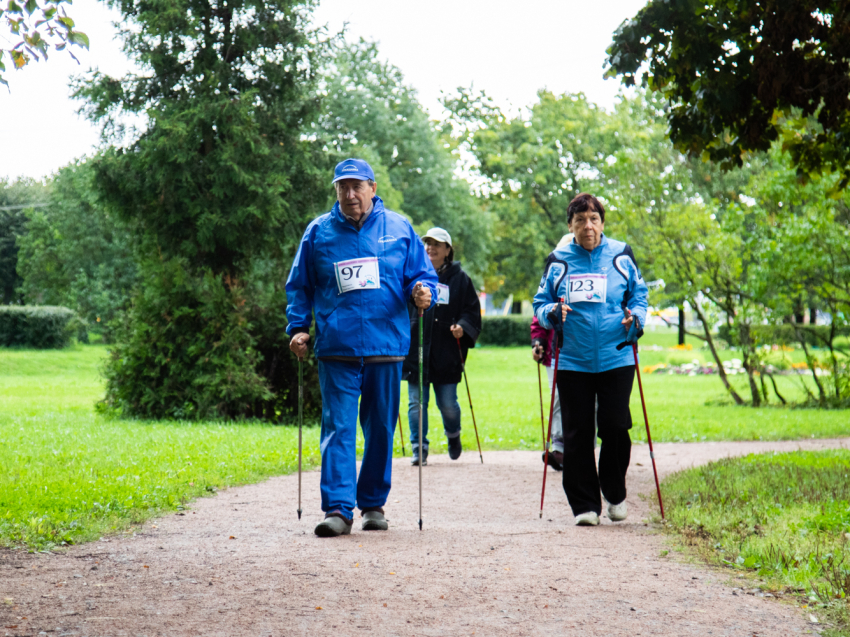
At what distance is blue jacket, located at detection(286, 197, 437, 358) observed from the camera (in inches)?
221

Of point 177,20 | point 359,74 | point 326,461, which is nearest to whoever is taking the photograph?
point 326,461

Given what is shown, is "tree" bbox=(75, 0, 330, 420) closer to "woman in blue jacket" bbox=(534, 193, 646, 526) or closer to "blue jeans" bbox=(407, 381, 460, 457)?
"blue jeans" bbox=(407, 381, 460, 457)

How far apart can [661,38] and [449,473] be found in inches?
167

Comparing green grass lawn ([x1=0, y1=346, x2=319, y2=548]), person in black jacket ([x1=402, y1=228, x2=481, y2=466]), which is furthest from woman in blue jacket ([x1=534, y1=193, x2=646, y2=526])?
person in black jacket ([x1=402, y1=228, x2=481, y2=466])

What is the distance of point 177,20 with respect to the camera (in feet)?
45.0

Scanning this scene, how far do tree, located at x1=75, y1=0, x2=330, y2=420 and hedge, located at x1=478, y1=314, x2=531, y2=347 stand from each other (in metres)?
31.9

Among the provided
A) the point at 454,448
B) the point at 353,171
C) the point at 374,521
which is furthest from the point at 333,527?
the point at 454,448

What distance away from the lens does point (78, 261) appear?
146ft

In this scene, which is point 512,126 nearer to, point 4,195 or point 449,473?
point 4,195

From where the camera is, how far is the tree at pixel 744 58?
24.8ft

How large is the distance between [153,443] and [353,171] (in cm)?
533

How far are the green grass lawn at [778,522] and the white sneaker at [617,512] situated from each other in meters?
Answer: 0.31

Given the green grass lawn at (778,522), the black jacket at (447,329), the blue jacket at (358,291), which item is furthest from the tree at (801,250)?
the blue jacket at (358,291)

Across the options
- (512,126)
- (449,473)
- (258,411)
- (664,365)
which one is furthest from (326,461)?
(512,126)
